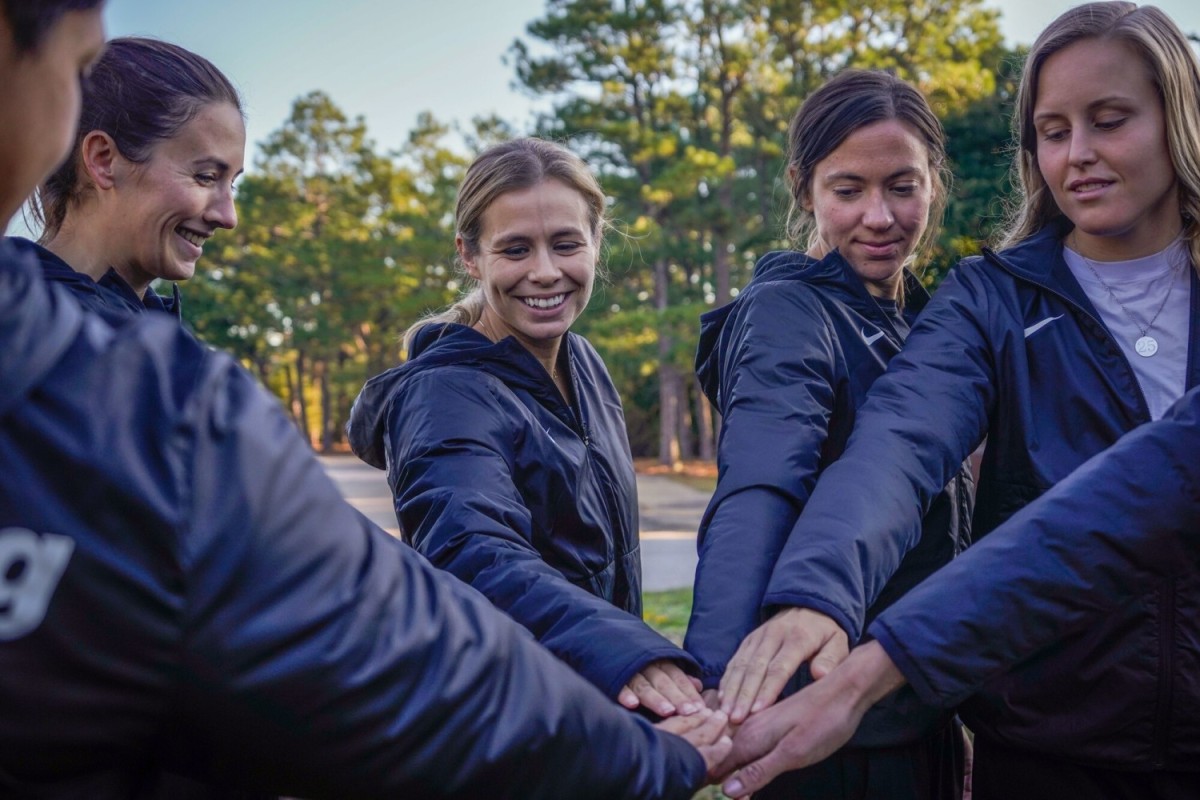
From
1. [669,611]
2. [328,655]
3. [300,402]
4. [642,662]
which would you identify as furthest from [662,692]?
[300,402]

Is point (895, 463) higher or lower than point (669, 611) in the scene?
higher

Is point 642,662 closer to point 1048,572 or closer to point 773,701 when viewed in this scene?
point 773,701

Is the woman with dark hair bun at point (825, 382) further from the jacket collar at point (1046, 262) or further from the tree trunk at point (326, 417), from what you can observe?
the tree trunk at point (326, 417)

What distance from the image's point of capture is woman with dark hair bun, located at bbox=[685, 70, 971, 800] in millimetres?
2178

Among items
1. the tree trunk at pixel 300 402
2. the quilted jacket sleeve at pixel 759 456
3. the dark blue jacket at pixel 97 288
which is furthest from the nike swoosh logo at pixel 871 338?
the tree trunk at pixel 300 402

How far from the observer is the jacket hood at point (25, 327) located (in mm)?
957

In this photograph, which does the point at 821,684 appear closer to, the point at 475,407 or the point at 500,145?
the point at 475,407

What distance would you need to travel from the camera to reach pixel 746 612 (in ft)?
7.02

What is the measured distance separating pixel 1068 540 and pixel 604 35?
2526 centimetres

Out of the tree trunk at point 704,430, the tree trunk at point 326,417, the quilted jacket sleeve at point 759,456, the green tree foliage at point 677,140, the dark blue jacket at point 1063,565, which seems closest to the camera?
the dark blue jacket at point 1063,565

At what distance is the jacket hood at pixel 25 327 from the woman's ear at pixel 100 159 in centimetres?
179

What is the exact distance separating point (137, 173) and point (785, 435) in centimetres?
175

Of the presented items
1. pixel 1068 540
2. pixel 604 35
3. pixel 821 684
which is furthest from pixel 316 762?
pixel 604 35

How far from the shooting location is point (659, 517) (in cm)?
1705
